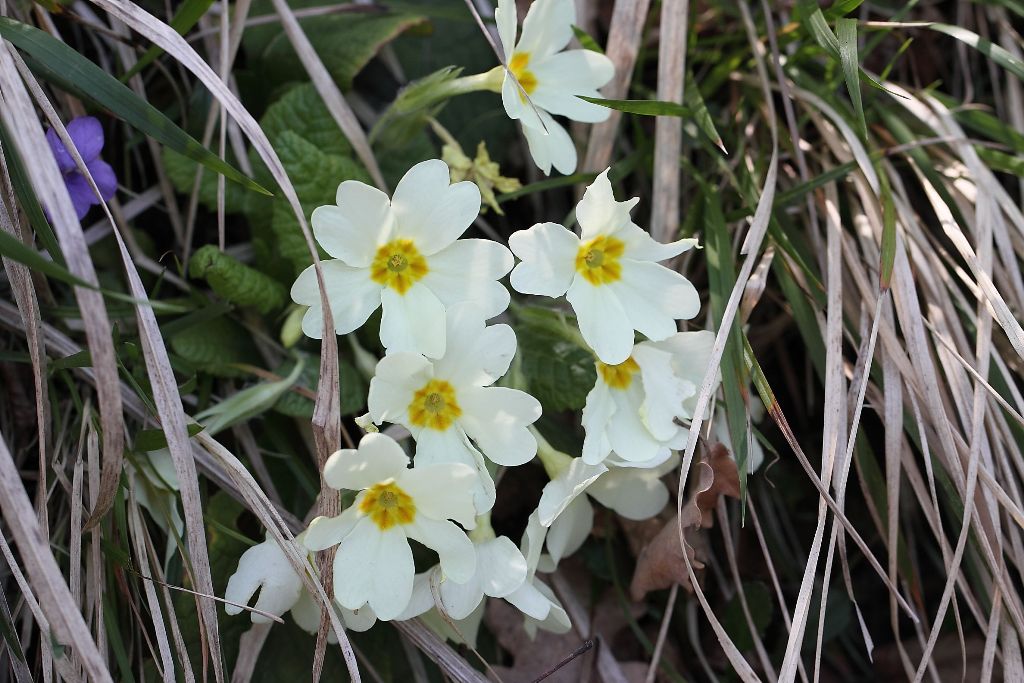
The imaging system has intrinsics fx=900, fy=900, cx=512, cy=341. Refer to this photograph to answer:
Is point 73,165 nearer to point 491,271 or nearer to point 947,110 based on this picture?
point 491,271

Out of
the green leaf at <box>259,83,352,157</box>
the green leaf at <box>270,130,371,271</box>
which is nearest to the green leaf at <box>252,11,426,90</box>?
the green leaf at <box>259,83,352,157</box>

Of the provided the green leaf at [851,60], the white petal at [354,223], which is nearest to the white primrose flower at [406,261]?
the white petal at [354,223]

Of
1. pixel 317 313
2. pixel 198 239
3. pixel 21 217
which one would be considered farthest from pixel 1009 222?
pixel 21 217

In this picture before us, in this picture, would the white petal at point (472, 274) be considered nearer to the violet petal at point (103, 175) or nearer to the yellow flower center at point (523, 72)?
the yellow flower center at point (523, 72)

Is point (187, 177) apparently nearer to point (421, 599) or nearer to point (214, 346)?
point (214, 346)

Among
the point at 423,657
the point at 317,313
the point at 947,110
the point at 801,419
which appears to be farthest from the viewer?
the point at 801,419

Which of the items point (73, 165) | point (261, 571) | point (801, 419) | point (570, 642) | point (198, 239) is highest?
point (73, 165)
